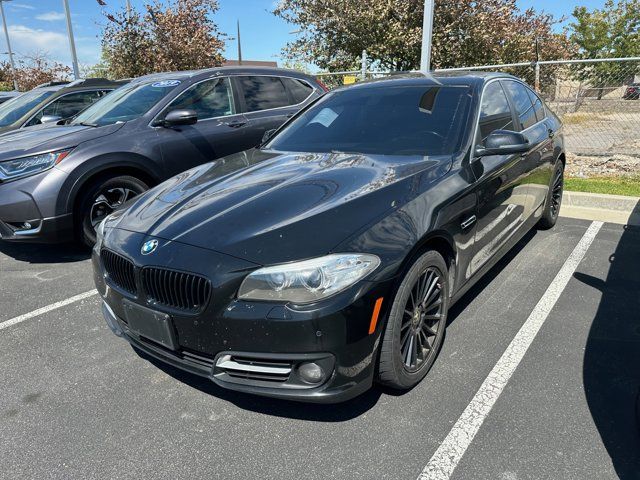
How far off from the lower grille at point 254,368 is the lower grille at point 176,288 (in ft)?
0.93

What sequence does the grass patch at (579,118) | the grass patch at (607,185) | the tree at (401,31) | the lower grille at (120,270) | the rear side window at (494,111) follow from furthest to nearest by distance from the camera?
the tree at (401,31) → the grass patch at (579,118) → the grass patch at (607,185) → the rear side window at (494,111) → the lower grille at (120,270)

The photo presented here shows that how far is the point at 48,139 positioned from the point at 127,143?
72 centimetres

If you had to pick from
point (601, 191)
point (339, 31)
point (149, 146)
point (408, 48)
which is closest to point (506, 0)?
point (408, 48)

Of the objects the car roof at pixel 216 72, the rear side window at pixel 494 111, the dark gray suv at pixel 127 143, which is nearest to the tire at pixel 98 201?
the dark gray suv at pixel 127 143

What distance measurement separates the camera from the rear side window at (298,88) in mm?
6152

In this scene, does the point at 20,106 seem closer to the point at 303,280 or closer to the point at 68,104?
the point at 68,104

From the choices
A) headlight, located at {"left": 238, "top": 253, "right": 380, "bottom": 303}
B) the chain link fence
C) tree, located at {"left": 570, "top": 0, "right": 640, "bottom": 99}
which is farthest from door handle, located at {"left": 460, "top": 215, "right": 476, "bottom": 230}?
tree, located at {"left": 570, "top": 0, "right": 640, "bottom": 99}

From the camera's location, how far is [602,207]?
19.1ft

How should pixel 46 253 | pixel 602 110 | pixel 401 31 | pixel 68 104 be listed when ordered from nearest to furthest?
pixel 46 253 → pixel 68 104 → pixel 602 110 → pixel 401 31

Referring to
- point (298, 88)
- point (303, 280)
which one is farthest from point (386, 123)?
point (298, 88)

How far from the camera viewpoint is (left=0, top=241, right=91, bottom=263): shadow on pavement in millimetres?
4820

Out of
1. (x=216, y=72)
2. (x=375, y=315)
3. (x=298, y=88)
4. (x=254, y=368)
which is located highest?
(x=216, y=72)

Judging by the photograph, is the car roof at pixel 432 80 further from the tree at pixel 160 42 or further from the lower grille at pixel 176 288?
the tree at pixel 160 42

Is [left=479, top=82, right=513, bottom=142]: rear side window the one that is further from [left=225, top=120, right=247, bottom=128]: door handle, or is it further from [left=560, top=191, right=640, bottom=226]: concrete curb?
[left=225, top=120, right=247, bottom=128]: door handle
